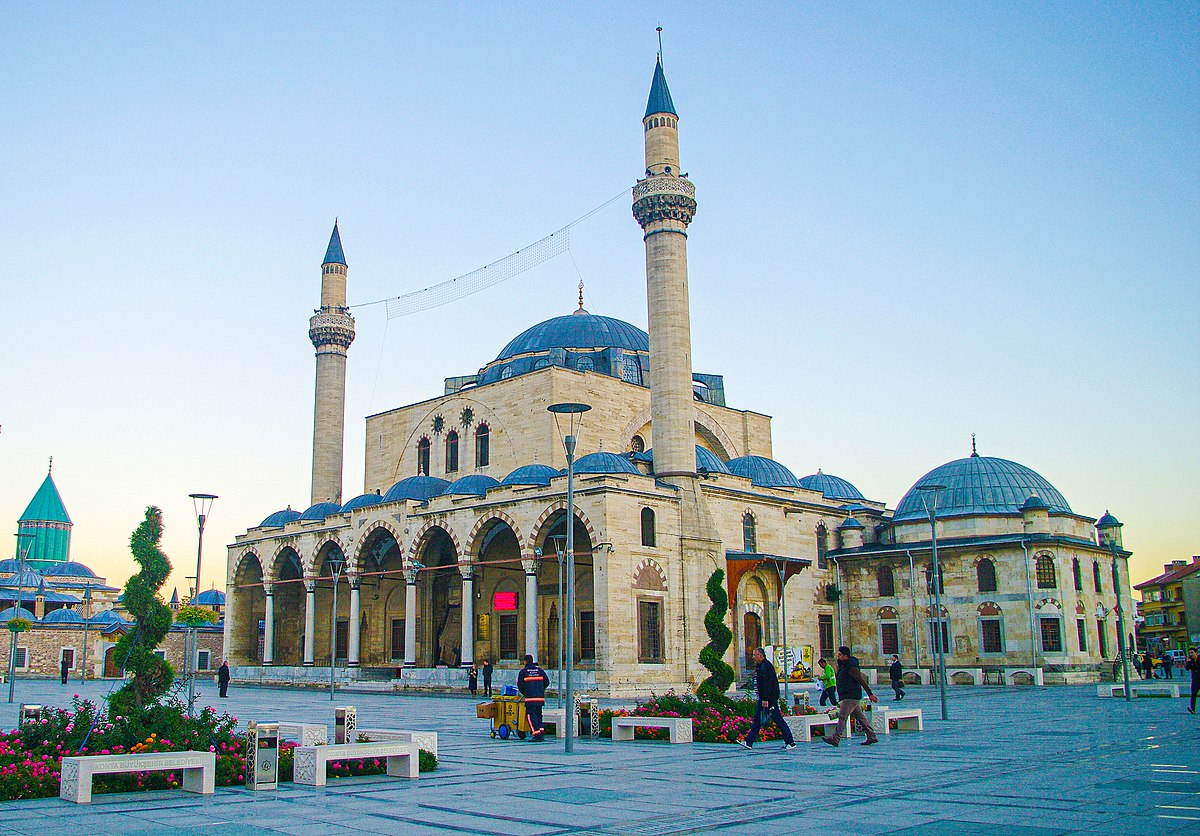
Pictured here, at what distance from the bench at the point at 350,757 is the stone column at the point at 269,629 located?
3336 cm

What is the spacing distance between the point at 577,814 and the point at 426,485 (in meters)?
30.9

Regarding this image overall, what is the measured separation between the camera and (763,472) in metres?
40.4

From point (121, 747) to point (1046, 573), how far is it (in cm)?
3190

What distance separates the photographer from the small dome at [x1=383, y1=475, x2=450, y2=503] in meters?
38.4

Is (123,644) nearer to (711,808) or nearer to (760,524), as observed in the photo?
(711,808)

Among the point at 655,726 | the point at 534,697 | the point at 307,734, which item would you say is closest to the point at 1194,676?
the point at 655,726

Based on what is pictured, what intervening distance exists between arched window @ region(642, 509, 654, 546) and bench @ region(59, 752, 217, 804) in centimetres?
2263

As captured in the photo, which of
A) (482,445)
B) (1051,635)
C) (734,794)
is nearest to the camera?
(734,794)

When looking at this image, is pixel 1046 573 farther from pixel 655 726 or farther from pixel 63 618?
pixel 63 618

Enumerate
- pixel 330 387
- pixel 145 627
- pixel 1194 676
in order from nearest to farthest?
pixel 145 627, pixel 1194 676, pixel 330 387

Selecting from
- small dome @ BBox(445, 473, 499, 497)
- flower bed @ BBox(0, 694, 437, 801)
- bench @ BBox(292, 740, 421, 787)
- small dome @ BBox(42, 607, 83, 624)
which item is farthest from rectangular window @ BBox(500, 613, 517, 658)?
small dome @ BBox(42, 607, 83, 624)

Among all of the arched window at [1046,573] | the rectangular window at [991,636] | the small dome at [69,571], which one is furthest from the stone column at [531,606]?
the small dome at [69,571]

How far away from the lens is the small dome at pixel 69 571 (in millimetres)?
Answer: 77312

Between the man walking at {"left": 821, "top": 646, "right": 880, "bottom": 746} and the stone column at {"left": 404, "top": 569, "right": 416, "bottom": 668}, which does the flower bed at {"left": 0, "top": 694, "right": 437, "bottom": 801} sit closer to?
the man walking at {"left": 821, "top": 646, "right": 880, "bottom": 746}
